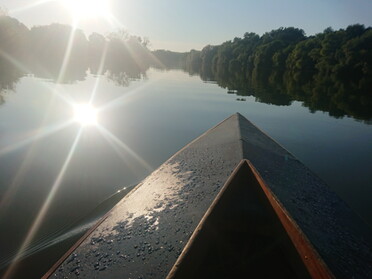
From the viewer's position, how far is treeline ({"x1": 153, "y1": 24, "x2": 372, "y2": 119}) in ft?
82.1

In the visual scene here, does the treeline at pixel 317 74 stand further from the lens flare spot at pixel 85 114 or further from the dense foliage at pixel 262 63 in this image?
the lens flare spot at pixel 85 114

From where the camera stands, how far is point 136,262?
124 inches

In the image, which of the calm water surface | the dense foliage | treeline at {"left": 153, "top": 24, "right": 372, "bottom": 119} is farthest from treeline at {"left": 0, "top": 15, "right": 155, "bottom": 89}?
the calm water surface

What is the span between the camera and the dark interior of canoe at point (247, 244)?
2.58 metres

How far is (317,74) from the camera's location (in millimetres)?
50281

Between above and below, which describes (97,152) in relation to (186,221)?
below

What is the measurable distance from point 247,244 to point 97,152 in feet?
26.1

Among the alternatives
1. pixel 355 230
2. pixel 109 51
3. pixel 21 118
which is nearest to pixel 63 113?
pixel 21 118

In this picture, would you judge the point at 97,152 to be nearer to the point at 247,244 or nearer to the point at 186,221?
the point at 186,221

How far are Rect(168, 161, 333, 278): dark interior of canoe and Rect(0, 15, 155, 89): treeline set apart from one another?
1599 inches

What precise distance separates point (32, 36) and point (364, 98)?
9278cm

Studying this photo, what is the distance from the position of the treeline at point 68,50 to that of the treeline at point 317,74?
2218cm

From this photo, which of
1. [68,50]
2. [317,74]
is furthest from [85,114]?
[68,50]

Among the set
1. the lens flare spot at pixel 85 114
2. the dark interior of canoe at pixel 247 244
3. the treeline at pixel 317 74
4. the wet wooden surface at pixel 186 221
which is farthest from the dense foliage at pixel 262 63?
the dark interior of canoe at pixel 247 244
